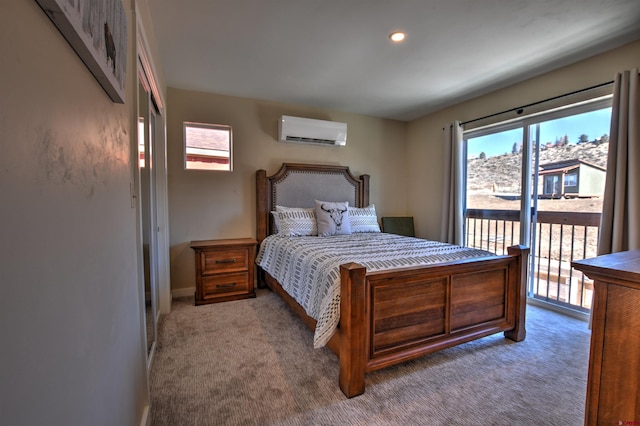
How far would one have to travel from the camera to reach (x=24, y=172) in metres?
0.49

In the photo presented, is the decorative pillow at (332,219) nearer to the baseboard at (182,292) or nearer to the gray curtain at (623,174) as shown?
the baseboard at (182,292)

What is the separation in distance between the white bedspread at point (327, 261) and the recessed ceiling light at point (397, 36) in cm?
175

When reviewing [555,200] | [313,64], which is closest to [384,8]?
[313,64]

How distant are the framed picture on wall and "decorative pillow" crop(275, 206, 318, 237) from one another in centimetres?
243

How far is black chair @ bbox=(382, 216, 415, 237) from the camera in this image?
4.42 m

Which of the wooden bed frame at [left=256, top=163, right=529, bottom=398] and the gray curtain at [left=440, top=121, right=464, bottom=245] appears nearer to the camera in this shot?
the wooden bed frame at [left=256, top=163, right=529, bottom=398]

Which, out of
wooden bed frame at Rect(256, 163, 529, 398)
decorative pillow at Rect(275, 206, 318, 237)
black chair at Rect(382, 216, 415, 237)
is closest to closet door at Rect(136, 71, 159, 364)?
wooden bed frame at Rect(256, 163, 529, 398)

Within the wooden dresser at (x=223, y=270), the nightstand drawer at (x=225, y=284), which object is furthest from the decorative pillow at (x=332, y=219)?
the nightstand drawer at (x=225, y=284)

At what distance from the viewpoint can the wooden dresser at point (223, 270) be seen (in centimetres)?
304

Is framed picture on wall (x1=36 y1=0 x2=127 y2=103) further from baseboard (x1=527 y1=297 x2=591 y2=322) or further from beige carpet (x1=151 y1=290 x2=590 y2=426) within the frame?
baseboard (x1=527 y1=297 x2=591 y2=322)

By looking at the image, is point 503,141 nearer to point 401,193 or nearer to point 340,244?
point 401,193

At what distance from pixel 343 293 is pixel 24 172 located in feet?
4.69

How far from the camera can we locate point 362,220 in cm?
379

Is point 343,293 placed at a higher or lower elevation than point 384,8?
lower
